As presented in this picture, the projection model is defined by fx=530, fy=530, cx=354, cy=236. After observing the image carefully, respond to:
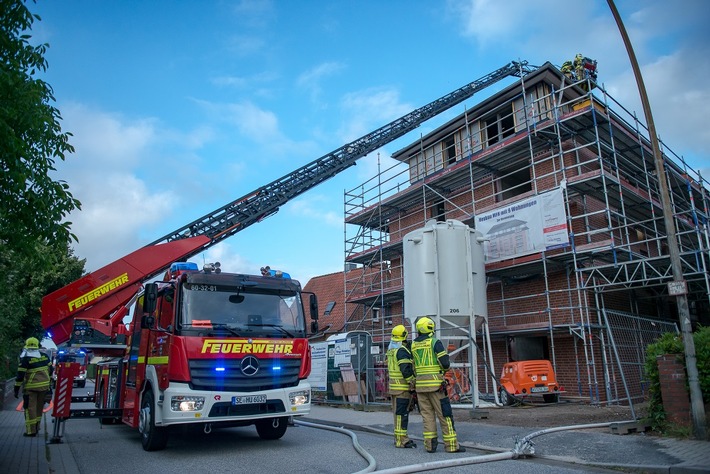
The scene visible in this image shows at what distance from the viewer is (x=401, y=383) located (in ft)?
26.5

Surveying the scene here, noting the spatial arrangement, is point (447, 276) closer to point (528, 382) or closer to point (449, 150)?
point (528, 382)

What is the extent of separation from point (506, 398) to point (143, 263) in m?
9.59

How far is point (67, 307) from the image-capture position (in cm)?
1172

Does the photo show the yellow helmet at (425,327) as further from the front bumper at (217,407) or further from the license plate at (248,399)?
the license plate at (248,399)

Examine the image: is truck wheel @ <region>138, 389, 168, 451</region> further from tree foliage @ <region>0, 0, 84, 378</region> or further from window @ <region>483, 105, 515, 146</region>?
window @ <region>483, 105, 515, 146</region>

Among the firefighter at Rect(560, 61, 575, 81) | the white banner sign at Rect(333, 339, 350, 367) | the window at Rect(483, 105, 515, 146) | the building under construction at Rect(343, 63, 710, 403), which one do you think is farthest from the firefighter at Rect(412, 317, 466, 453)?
the firefighter at Rect(560, 61, 575, 81)

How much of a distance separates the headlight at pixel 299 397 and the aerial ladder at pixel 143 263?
4.61m

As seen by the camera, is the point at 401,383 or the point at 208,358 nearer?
the point at 208,358

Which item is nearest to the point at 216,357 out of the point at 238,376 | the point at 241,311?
the point at 238,376

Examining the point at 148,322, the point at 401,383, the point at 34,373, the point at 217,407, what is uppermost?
the point at 148,322

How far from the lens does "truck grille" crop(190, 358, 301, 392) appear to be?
7555 mm

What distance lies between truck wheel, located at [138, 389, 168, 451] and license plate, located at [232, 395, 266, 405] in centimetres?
127

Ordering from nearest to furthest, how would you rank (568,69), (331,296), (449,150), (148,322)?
1. (148,322)
2. (568,69)
3. (449,150)
4. (331,296)

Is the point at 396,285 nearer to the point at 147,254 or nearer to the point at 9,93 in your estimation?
the point at 147,254
